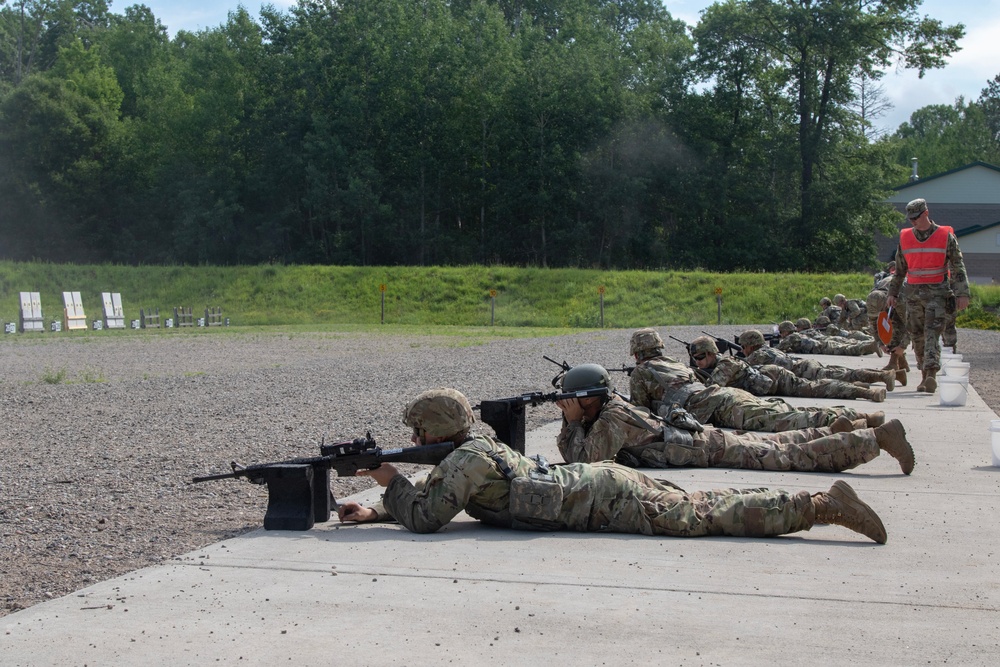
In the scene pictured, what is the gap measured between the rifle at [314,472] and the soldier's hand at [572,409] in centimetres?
159

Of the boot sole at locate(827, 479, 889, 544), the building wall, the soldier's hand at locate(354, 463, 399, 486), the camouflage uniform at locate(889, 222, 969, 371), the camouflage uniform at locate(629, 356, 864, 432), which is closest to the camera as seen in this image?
the boot sole at locate(827, 479, 889, 544)

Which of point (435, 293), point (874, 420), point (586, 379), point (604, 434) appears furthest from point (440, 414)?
point (435, 293)

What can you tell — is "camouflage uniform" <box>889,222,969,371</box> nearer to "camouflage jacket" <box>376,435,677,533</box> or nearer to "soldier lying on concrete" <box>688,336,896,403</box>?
"soldier lying on concrete" <box>688,336,896,403</box>

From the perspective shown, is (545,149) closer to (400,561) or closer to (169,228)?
(169,228)

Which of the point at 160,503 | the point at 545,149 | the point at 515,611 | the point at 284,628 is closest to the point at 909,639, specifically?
the point at 515,611

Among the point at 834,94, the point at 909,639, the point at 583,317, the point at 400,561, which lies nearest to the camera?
→ the point at 909,639

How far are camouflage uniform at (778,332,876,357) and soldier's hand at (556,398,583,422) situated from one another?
522 inches

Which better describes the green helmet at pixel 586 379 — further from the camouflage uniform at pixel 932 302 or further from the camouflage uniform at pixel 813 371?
the camouflage uniform at pixel 932 302

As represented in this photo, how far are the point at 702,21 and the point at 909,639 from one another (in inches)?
2507

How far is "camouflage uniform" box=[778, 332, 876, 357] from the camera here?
67.0ft

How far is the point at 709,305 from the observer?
44562 millimetres

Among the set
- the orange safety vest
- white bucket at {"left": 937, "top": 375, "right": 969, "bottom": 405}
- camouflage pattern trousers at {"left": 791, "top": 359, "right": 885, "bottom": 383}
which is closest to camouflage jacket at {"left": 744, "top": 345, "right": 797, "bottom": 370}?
camouflage pattern trousers at {"left": 791, "top": 359, "right": 885, "bottom": 383}

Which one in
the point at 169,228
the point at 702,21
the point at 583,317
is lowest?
the point at 583,317

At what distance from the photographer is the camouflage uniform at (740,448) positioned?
26.3 feet
